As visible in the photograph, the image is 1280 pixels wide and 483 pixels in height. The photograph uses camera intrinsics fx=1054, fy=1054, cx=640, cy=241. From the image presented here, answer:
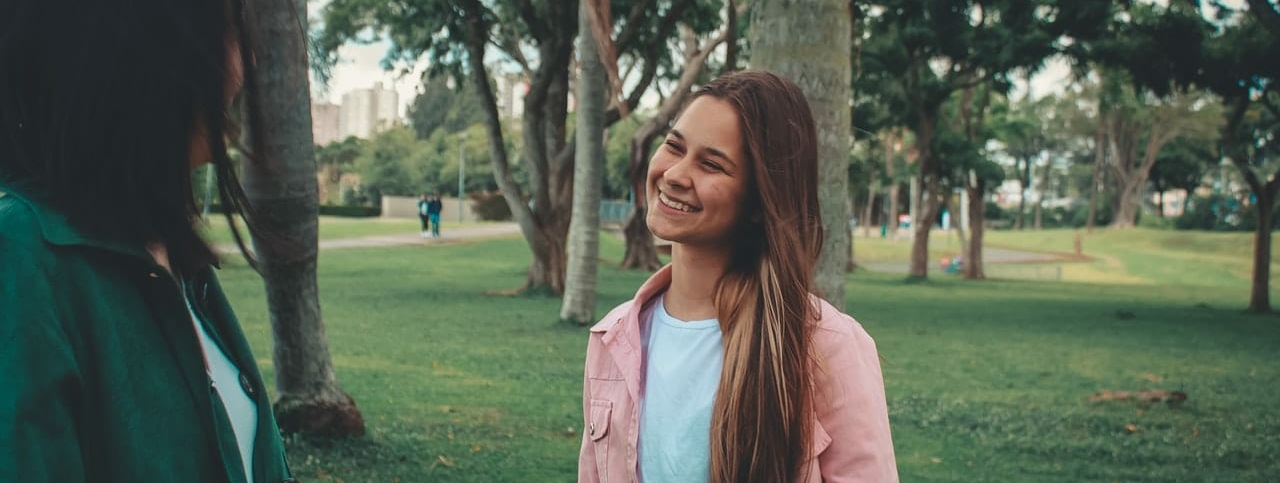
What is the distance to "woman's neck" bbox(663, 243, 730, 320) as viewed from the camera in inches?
87.3

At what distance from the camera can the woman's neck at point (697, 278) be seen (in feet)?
7.27

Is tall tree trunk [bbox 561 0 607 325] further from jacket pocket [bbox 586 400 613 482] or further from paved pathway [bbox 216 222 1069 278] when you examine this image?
paved pathway [bbox 216 222 1069 278]

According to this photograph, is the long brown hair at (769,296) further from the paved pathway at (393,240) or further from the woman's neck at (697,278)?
the paved pathway at (393,240)

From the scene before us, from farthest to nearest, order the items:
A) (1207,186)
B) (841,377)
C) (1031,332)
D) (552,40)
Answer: (1207,186), (552,40), (1031,332), (841,377)

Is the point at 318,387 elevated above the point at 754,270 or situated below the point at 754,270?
below

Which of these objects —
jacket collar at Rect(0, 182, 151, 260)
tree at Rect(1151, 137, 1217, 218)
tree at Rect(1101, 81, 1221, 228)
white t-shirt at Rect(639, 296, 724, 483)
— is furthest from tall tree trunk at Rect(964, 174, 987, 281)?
jacket collar at Rect(0, 182, 151, 260)

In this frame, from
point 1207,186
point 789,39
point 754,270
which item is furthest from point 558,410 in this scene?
point 1207,186

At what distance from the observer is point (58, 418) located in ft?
4.22

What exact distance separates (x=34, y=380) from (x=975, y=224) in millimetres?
28540

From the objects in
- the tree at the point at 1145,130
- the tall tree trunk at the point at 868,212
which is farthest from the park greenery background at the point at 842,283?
the tall tree trunk at the point at 868,212

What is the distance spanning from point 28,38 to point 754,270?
136 cm

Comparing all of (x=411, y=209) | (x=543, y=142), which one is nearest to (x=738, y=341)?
(x=543, y=142)

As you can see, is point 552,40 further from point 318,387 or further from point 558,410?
point 318,387

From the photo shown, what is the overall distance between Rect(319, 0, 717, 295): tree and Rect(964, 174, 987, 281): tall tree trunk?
1097cm
